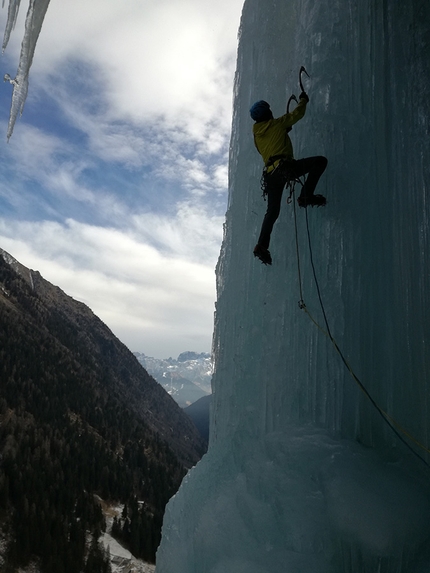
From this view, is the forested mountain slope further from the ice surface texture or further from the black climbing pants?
the black climbing pants

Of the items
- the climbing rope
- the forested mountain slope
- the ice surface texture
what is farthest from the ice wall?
the forested mountain slope

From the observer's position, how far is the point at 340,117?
3.47m

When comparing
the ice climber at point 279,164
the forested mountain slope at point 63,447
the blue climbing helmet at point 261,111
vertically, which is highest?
the blue climbing helmet at point 261,111

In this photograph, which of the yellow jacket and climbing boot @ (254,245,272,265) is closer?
the yellow jacket

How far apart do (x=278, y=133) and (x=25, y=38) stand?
6.84 m

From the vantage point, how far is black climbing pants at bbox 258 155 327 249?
3.28 meters

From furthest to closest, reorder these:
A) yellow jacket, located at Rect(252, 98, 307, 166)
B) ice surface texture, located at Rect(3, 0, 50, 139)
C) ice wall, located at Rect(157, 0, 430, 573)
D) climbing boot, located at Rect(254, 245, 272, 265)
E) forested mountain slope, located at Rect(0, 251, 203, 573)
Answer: forested mountain slope, located at Rect(0, 251, 203, 573) → ice surface texture, located at Rect(3, 0, 50, 139) → climbing boot, located at Rect(254, 245, 272, 265) → yellow jacket, located at Rect(252, 98, 307, 166) → ice wall, located at Rect(157, 0, 430, 573)

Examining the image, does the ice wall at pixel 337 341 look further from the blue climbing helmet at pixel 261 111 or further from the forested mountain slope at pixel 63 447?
the forested mountain slope at pixel 63 447

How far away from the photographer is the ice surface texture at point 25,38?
24.0ft

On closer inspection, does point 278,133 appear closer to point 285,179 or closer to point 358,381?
point 285,179

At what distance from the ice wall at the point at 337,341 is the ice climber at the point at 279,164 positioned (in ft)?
0.56

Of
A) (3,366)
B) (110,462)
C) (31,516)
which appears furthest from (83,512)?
(3,366)

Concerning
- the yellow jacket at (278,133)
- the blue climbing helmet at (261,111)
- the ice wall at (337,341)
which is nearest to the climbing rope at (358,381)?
the ice wall at (337,341)

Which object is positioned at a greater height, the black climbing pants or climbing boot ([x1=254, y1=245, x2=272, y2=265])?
the black climbing pants
